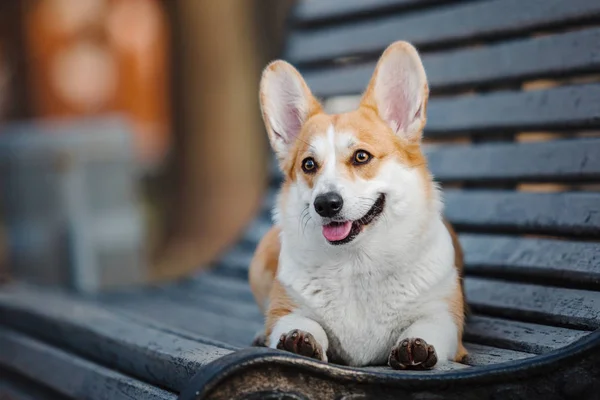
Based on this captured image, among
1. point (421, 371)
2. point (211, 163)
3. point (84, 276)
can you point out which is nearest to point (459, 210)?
point (421, 371)

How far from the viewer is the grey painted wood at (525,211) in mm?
3018

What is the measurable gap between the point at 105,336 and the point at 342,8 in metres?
2.06

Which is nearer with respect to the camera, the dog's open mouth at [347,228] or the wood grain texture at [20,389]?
the dog's open mouth at [347,228]

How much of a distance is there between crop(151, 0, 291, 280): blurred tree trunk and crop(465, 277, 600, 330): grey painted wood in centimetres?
458

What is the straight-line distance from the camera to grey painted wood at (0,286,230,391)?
2.63 meters

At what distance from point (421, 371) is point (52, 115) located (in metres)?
8.09

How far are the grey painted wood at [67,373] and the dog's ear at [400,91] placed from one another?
993mm

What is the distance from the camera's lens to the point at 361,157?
258 cm

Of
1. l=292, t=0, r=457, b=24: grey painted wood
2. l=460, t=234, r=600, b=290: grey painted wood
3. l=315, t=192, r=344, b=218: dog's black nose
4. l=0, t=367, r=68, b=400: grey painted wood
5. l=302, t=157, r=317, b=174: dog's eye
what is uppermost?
l=292, t=0, r=457, b=24: grey painted wood

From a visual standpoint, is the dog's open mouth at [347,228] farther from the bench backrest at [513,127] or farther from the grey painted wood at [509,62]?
the grey painted wood at [509,62]

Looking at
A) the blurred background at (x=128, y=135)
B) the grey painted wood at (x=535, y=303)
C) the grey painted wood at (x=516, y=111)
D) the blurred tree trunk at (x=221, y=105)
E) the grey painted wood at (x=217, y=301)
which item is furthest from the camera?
the blurred tree trunk at (x=221, y=105)

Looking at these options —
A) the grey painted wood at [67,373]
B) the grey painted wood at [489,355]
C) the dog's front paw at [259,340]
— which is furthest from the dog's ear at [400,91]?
the grey painted wood at [67,373]

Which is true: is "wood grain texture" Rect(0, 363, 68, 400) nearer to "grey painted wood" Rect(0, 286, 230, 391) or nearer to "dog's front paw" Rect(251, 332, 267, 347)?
"grey painted wood" Rect(0, 286, 230, 391)

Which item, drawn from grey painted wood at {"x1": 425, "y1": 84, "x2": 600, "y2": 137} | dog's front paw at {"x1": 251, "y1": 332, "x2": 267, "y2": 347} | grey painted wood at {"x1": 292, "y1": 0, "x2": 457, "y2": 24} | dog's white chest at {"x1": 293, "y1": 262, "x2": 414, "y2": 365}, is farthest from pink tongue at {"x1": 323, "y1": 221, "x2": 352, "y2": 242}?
grey painted wood at {"x1": 292, "y1": 0, "x2": 457, "y2": 24}
